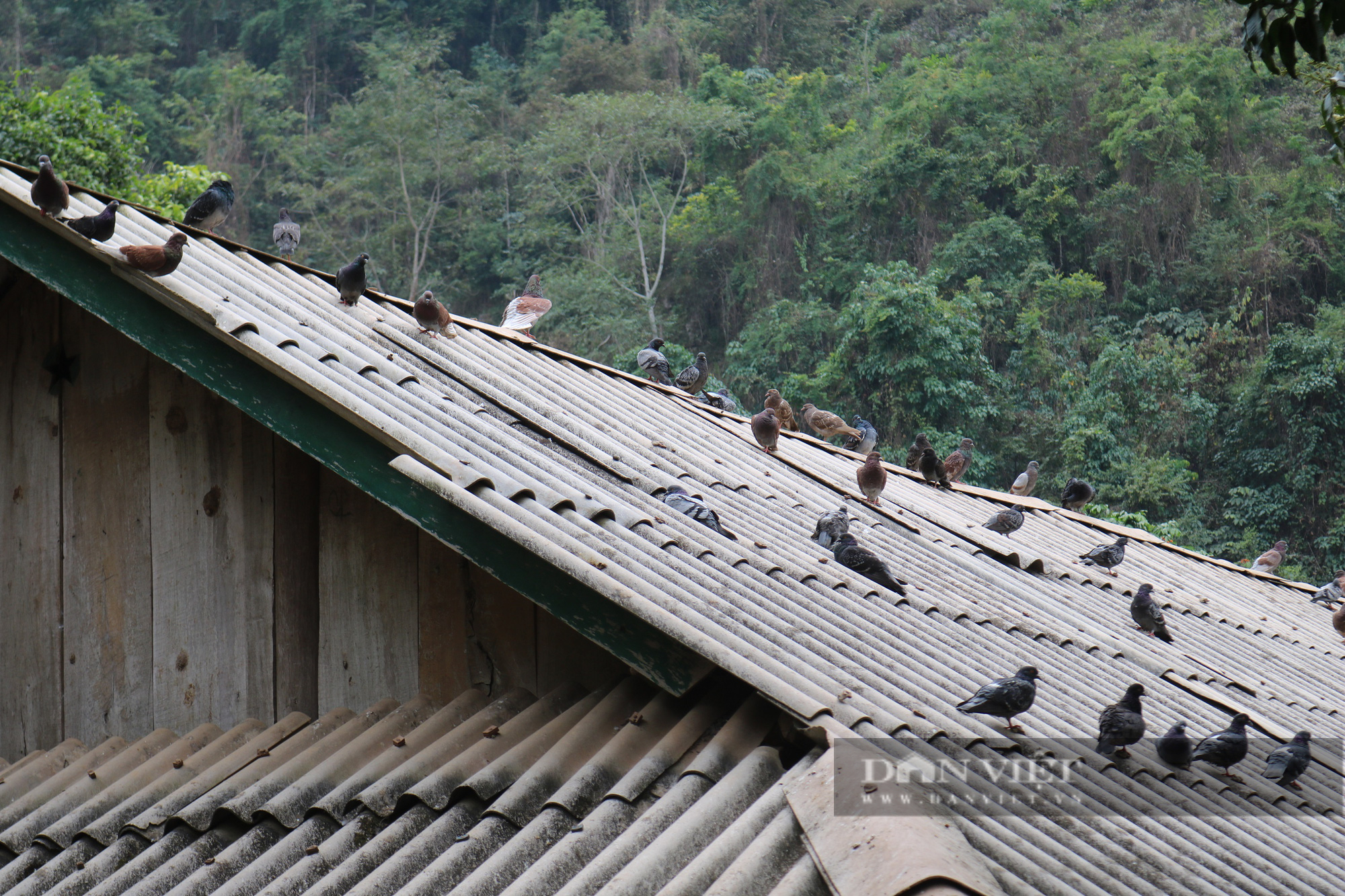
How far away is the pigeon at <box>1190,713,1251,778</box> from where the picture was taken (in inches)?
151

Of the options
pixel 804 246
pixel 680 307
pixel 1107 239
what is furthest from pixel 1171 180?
pixel 680 307

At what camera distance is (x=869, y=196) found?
1391 inches

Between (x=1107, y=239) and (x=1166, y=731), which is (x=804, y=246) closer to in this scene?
(x=1107, y=239)

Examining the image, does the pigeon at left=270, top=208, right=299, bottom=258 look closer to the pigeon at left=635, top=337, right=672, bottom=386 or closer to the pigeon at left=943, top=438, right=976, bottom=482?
the pigeon at left=635, top=337, right=672, bottom=386

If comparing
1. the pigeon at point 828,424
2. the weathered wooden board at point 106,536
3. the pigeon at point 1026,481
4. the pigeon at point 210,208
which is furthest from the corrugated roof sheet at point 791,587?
the pigeon at point 1026,481

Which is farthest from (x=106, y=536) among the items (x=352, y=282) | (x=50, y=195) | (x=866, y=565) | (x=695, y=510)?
(x=866, y=565)

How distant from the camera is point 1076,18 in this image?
1492 inches

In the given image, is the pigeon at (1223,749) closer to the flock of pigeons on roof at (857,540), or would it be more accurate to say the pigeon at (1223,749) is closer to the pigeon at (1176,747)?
the flock of pigeons on roof at (857,540)

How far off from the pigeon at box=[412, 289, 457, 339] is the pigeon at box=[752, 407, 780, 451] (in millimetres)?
2031

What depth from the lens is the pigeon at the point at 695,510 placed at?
420cm

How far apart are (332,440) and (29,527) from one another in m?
1.62

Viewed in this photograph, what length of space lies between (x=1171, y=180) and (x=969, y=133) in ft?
19.2

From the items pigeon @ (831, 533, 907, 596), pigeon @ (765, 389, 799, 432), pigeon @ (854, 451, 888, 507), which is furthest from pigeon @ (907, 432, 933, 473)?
pigeon @ (831, 533, 907, 596)

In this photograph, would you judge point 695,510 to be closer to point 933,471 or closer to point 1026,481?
point 933,471
